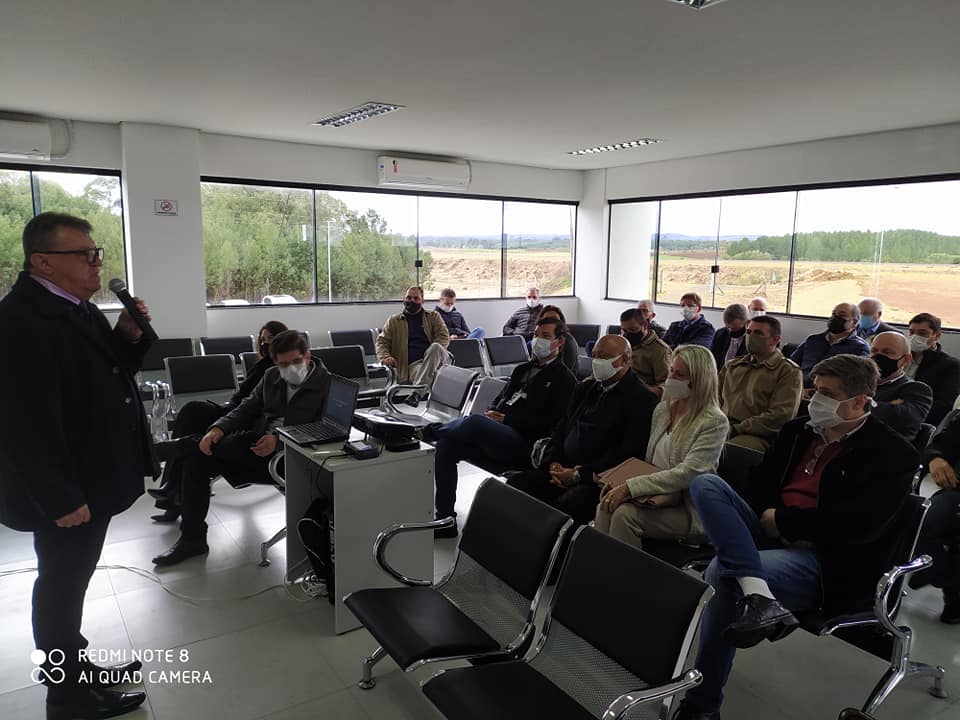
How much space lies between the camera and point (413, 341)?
21.0 feet

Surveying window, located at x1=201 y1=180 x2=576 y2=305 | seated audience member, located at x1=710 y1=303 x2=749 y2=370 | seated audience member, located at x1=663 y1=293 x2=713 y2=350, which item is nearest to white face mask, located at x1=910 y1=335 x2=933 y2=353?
seated audience member, located at x1=710 y1=303 x2=749 y2=370

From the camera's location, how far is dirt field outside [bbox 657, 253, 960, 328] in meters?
6.50

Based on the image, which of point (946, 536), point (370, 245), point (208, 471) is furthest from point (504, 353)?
point (946, 536)

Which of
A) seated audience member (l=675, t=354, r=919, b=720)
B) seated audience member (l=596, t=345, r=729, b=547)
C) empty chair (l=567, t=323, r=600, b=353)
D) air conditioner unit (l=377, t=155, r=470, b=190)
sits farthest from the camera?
empty chair (l=567, t=323, r=600, b=353)

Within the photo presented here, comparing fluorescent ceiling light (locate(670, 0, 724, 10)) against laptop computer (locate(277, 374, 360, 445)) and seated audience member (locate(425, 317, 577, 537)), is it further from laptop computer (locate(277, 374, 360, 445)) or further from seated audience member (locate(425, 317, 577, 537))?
laptop computer (locate(277, 374, 360, 445))

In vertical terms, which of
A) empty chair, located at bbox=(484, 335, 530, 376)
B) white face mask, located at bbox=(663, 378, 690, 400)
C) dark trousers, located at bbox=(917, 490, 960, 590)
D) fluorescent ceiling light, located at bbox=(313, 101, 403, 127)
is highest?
fluorescent ceiling light, located at bbox=(313, 101, 403, 127)

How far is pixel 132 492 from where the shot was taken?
7.46 ft

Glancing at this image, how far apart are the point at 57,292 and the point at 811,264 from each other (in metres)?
7.41

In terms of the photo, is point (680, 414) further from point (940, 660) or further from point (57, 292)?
point (57, 292)

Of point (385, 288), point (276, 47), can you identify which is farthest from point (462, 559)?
point (385, 288)

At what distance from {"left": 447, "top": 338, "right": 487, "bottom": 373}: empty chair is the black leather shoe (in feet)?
15.1

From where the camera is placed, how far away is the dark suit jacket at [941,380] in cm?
453

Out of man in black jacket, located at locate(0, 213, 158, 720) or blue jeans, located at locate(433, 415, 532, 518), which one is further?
blue jeans, located at locate(433, 415, 532, 518)

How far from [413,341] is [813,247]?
15.3 ft
